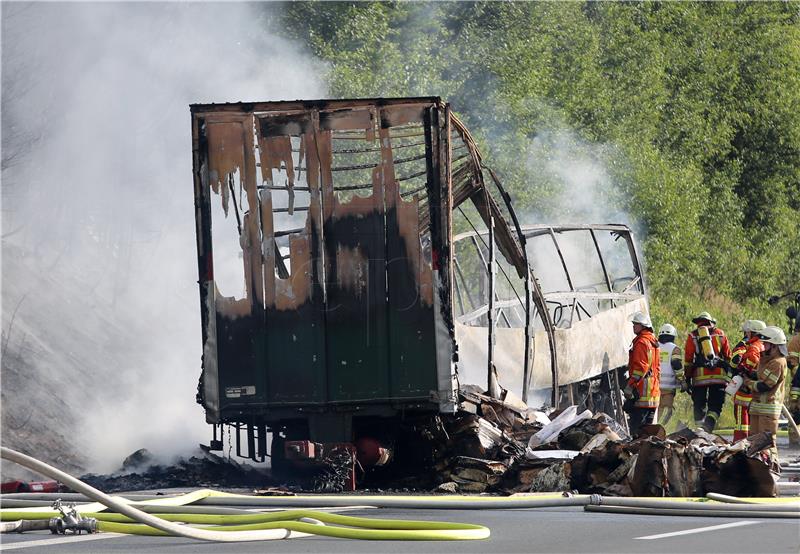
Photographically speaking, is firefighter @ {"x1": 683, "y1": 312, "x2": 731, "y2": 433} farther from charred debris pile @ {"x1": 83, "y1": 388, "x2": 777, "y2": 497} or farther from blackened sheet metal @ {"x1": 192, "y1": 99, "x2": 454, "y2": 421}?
blackened sheet metal @ {"x1": 192, "y1": 99, "x2": 454, "y2": 421}

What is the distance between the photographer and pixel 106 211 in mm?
20516

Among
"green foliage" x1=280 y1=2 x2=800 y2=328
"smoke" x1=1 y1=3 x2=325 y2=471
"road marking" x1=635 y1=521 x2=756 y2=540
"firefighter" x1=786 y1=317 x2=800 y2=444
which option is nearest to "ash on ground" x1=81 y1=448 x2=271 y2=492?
"smoke" x1=1 y1=3 x2=325 y2=471

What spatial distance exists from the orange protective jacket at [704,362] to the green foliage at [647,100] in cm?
929

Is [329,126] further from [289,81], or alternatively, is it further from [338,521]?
[289,81]

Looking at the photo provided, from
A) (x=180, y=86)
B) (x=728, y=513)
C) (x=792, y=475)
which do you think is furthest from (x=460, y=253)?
(x=728, y=513)

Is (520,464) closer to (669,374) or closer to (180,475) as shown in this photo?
(180,475)

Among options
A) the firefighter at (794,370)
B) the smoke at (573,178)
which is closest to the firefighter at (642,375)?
the firefighter at (794,370)

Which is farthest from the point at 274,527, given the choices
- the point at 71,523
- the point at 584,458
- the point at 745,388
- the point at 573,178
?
the point at 573,178

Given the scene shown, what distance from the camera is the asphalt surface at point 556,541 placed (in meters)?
7.51

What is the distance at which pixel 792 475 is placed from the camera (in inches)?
506

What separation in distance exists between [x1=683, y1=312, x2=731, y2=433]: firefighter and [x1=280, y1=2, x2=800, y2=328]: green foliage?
9313 mm

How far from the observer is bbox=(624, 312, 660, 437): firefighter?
14.4 m

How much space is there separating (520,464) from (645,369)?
353 centimetres

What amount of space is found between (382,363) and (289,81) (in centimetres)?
1287
